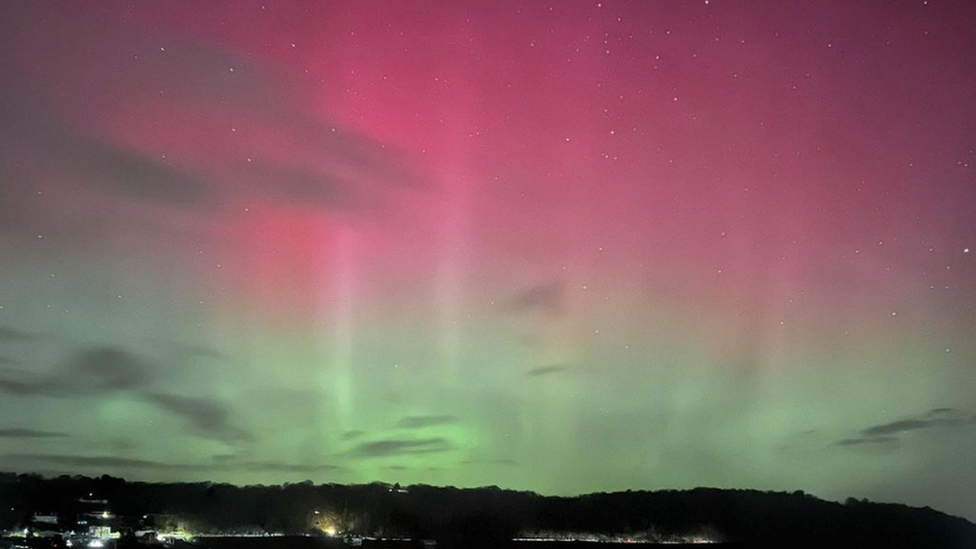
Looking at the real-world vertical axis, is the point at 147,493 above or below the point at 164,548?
above

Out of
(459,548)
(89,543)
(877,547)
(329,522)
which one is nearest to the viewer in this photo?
(89,543)

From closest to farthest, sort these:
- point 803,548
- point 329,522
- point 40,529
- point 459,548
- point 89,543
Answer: point 89,543
point 40,529
point 459,548
point 803,548
point 329,522

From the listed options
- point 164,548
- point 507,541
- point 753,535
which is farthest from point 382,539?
point 164,548

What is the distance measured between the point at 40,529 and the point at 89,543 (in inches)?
1273

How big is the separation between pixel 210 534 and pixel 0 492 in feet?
167

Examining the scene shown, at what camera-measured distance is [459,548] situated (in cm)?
13988

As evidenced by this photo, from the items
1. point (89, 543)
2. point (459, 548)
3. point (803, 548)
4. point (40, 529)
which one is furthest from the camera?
point (803, 548)

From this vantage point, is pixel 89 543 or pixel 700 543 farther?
pixel 700 543

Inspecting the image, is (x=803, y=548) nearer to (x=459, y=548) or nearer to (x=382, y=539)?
(x=459, y=548)

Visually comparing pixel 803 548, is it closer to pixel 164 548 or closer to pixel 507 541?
pixel 507 541

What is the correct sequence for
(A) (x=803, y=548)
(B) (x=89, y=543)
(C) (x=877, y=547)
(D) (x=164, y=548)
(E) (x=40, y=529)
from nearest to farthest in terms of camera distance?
(B) (x=89, y=543) < (D) (x=164, y=548) < (E) (x=40, y=529) < (A) (x=803, y=548) < (C) (x=877, y=547)

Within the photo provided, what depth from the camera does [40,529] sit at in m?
108

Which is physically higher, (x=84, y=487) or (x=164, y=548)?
(x=84, y=487)

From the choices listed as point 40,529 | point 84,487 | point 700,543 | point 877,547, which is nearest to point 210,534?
point 84,487
